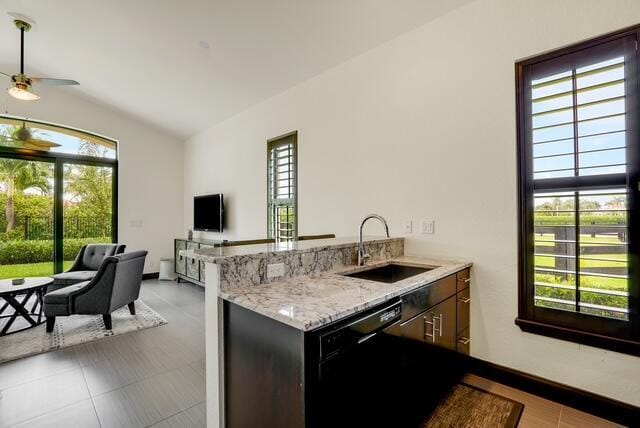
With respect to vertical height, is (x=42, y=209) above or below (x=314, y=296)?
above

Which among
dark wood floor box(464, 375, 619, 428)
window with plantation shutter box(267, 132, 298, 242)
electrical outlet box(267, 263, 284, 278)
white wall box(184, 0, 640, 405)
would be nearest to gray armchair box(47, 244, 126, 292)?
window with plantation shutter box(267, 132, 298, 242)

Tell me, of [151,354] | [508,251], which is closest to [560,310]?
[508,251]

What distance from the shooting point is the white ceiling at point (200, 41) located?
2.66 m

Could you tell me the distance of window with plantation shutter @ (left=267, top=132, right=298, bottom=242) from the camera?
13.3ft

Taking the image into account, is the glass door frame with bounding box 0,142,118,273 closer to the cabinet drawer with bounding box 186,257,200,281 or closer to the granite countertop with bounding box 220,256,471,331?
the cabinet drawer with bounding box 186,257,200,281

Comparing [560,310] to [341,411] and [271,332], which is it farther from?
[271,332]

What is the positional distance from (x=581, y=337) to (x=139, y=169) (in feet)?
23.1

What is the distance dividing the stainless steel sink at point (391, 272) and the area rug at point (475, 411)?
90cm

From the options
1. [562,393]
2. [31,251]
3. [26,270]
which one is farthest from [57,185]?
[562,393]

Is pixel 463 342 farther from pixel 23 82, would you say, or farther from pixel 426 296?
pixel 23 82

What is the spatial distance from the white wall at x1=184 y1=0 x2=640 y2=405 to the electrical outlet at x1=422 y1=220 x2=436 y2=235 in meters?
0.04

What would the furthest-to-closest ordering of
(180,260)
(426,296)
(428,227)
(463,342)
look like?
(180,260) < (428,227) < (463,342) < (426,296)

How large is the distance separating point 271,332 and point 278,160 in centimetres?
335

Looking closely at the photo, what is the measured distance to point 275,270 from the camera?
1.72 metres
